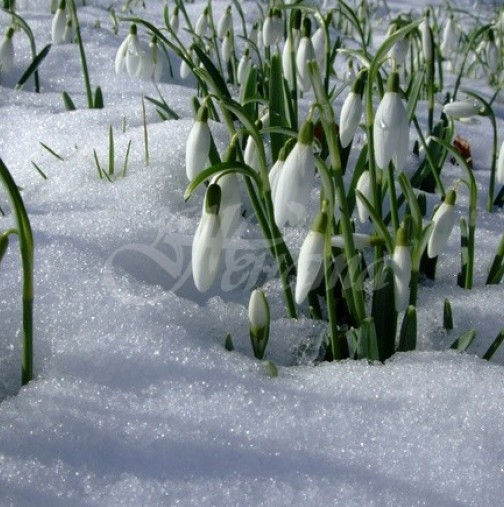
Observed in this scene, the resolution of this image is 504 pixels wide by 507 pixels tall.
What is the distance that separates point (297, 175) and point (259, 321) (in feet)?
0.87

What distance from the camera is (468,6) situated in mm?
7379

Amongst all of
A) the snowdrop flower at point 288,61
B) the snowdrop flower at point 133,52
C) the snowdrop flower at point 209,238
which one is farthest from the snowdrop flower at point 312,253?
the snowdrop flower at point 133,52

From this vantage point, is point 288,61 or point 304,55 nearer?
point 304,55

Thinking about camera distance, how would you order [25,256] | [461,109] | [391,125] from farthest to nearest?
[461,109] → [391,125] → [25,256]

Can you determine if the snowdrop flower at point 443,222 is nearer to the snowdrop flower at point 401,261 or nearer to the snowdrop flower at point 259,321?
the snowdrop flower at point 401,261

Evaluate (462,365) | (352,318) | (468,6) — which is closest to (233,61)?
(352,318)

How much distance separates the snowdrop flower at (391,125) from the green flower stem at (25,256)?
48 centimetres

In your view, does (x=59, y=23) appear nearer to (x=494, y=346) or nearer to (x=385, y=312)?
(x=385, y=312)

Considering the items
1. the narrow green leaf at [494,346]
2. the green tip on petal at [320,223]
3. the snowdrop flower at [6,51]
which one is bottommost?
the narrow green leaf at [494,346]

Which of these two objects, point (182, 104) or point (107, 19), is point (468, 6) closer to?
point (107, 19)

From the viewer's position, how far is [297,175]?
3.59 ft

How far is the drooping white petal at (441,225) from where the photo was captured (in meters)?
1.30

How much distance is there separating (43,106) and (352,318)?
1.43 m

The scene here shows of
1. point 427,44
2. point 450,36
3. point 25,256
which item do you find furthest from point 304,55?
point 450,36
